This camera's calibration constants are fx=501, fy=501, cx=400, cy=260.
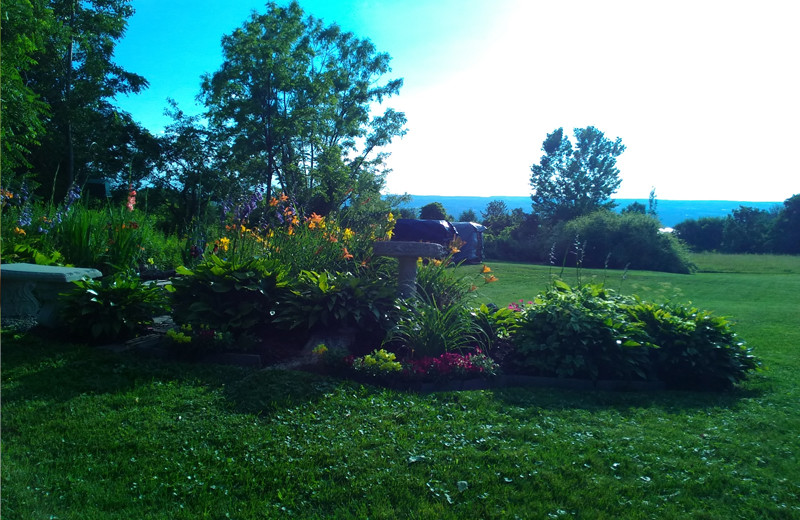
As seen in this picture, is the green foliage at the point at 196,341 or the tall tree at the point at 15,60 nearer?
the green foliage at the point at 196,341

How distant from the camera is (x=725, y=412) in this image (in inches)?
158

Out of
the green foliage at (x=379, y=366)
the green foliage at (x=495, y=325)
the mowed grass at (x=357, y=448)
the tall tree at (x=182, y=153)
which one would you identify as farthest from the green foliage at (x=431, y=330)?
the tall tree at (x=182, y=153)

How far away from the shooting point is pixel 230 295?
498 cm

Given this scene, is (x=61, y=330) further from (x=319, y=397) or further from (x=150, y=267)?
(x=150, y=267)

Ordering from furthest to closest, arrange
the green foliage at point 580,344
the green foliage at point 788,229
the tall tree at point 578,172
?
the tall tree at point 578,172 → the green foliage at point 788,229 → the green foliage at point 580,344

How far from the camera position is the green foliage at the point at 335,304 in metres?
4.81

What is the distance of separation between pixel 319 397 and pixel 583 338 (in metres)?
2.45

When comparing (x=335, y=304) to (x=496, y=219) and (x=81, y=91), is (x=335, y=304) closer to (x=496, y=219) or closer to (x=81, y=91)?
(x=81, y=91)

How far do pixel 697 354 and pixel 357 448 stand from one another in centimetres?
347

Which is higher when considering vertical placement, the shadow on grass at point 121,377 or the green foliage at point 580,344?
the green foliage at point 580,344

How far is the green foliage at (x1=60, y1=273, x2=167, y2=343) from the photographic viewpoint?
4.64 meters

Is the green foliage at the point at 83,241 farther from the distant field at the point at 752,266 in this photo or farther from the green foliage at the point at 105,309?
the distant field at the point at 752,266

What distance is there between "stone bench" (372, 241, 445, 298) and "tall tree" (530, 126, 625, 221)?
170ft

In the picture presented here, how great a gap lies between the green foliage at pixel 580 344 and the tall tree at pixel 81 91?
1516 centimetres
